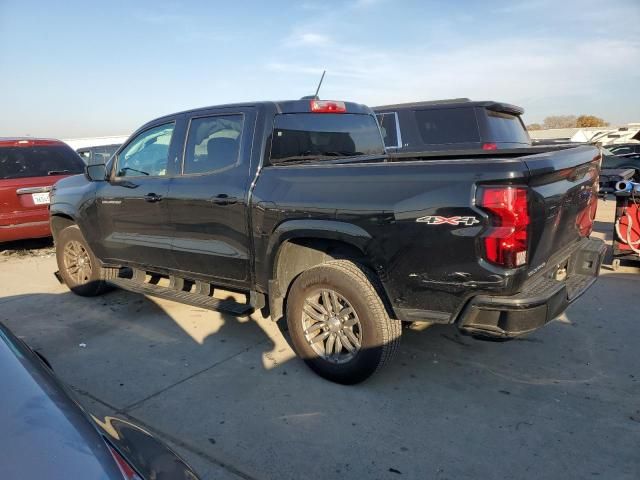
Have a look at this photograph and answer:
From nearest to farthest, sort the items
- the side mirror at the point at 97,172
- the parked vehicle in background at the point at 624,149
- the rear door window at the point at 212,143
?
1. the rear door window at the point at 212,143
2. the side mirror at the point at 97,172
3. the parked vehicle in background at the point at 624,149

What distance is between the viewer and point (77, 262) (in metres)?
5.84

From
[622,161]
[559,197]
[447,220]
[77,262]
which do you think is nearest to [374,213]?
[447,220]

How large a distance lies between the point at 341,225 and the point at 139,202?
2399 millimetres

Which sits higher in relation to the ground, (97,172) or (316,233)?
(97,172)

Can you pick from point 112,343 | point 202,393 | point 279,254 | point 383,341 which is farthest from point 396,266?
point 112,343

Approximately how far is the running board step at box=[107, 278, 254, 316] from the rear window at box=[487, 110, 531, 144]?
4.59 metres

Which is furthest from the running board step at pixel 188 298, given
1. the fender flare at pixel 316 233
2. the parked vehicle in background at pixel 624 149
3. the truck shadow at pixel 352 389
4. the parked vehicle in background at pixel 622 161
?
the parked vehicle in background at pixel 624 149

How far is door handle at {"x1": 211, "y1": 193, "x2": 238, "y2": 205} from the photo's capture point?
3.86 meters

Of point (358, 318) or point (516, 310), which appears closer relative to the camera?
point (516, 310)

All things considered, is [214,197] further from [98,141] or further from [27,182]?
[98,141]

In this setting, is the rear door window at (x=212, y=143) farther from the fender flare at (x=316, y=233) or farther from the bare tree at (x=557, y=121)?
the bare tree at (x=557, y=121)

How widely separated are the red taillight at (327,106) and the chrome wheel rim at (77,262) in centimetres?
323

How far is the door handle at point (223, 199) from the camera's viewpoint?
12.7 feet

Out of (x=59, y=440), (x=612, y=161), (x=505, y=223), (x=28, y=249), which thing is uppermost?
(x=505, y=223)
